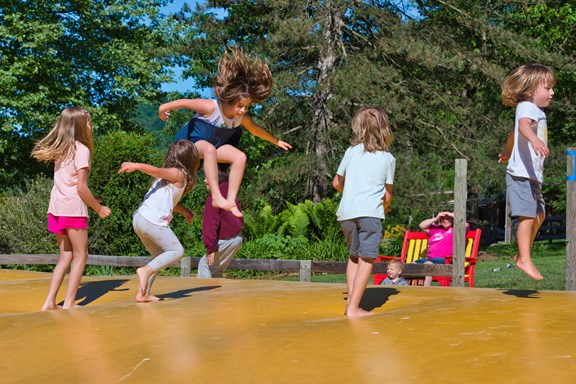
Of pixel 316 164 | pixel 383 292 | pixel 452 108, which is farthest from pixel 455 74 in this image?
pixel 383 292

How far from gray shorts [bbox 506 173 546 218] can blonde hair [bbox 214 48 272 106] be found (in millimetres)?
2088

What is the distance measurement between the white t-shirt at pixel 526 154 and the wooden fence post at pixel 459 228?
4606 millimetres

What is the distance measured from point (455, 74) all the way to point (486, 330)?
1858 cm

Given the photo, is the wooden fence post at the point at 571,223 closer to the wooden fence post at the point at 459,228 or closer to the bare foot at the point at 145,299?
the wooden fence post at the point at 459,228

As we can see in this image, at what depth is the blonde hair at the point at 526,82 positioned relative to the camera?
546 centimetres

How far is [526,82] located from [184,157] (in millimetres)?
2508

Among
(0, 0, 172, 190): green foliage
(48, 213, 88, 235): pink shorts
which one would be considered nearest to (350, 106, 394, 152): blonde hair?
(48, 213, 88, 235): pink shorts

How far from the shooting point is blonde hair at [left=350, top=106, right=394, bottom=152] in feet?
16.9

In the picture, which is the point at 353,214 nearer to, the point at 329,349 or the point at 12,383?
the point at 329,349

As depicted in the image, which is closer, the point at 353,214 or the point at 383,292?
the point at 353,214

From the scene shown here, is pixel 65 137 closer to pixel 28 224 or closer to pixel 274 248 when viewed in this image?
pixel 28 224

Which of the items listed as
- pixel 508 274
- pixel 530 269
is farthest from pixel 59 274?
pixel 508 274

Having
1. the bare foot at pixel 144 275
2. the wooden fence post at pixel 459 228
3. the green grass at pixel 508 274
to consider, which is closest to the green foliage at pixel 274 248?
the green grass at pixel 508 274

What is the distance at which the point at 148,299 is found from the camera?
601cm
